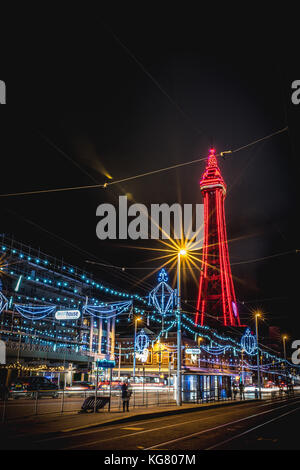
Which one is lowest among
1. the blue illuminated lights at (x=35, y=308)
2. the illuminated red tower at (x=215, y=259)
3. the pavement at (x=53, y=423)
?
the pavement at (x=53, y=423)

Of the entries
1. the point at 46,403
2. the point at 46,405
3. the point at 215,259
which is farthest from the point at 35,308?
the point at 215,259

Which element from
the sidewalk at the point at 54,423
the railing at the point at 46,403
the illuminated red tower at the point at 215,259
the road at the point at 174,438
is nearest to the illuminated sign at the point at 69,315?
the railing at the point at 46,403

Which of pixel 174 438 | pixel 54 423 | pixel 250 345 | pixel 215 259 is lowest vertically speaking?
pixel 54 423

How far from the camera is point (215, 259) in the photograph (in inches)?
3922

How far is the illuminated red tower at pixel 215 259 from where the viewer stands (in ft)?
306

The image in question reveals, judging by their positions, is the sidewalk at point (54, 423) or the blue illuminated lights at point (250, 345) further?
the blue illuminated lights at point (250, 345)

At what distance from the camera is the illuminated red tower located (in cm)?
9319

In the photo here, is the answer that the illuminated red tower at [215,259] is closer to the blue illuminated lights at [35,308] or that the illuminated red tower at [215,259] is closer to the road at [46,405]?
the blue illuminated lights at [35,308]

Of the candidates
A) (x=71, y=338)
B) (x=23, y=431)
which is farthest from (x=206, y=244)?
(x=23, y=431)

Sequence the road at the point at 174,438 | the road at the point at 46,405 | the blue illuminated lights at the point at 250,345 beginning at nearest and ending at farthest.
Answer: the road at the point at 174,438 < the road at the point at 46,405 < the blue illuminated lights at the point at 250,345

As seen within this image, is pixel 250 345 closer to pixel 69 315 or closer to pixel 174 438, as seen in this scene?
pixel 69 315

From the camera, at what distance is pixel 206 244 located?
98.3 metres

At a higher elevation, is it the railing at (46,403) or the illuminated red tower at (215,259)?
the illuminated red tower at (215,259)

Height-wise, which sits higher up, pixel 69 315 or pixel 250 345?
pixel 69 315
